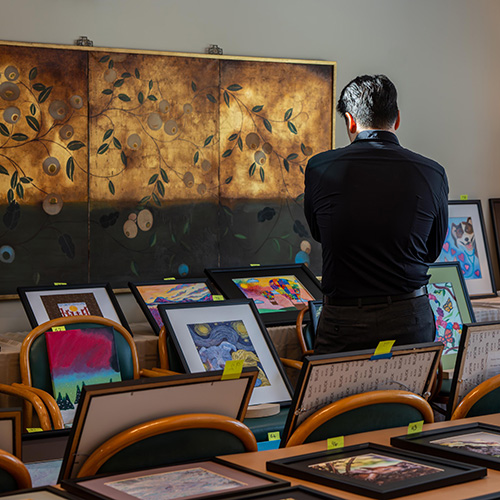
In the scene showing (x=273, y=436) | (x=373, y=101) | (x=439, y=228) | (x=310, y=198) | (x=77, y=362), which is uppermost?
(x=373, y=101)

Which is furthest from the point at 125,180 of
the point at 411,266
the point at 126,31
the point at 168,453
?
the point at 168,453

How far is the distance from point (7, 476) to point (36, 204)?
2.85 metres

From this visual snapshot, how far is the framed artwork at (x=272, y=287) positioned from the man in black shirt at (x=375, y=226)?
64.6 inches

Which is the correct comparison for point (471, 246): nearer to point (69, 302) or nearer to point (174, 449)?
point (69, 302)

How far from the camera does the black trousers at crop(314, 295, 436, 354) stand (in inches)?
112

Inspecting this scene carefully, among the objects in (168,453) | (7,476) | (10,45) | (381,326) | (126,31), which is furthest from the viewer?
(126,31)

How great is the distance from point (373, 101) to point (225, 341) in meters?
1.64

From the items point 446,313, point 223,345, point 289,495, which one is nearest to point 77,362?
point 223,345

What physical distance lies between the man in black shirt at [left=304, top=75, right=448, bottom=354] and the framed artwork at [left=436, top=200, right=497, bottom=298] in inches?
111

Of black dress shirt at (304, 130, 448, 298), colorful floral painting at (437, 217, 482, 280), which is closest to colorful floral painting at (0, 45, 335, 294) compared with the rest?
colorful floral painting at (437, 217, 482, 280)

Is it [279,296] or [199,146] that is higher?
[199,146]

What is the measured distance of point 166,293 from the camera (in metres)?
4.51

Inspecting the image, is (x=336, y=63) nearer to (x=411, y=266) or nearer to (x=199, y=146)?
(x=199, y=146)

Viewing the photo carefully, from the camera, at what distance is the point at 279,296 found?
15.6 feet
